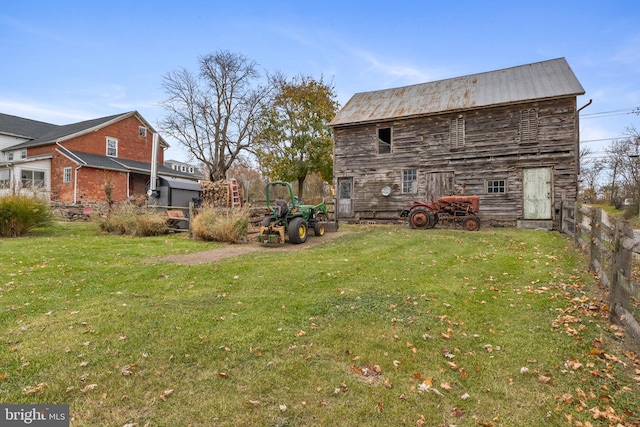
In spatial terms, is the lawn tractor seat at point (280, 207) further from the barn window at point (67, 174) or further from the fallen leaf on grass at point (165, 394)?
the barn window at point (67, 174)

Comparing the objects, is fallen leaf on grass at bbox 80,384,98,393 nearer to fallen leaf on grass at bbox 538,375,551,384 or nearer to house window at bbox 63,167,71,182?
fallen leaf on grass at bbox 538,375,551,384

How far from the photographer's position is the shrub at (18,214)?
36.4 ft

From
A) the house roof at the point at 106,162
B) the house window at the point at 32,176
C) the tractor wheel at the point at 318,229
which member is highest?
the house roof at the point at 106,162

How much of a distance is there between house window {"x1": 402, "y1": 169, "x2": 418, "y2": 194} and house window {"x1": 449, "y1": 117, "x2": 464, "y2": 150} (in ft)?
7.16

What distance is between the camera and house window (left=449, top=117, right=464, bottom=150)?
53.3ft

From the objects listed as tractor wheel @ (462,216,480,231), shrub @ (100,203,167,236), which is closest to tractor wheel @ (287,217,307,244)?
shrub @ (100,203,167,236)

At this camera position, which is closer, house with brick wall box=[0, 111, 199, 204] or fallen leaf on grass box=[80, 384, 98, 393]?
fallen leaf on grass box=[80, 384, 98, 393]

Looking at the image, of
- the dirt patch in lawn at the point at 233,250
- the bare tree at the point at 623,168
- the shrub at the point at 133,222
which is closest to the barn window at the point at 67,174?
the shrub at the point at 133,222

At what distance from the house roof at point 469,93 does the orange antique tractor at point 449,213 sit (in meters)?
5.00

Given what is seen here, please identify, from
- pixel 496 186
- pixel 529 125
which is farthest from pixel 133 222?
pixel 529 125

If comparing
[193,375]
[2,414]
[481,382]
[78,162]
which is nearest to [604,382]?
[481,382]

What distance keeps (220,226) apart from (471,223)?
958 cm

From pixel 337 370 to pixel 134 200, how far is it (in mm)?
14465

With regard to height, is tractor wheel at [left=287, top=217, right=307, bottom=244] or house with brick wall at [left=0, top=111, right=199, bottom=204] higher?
house with brick wall at [left=0, top=111, right=199, bottom=204]
